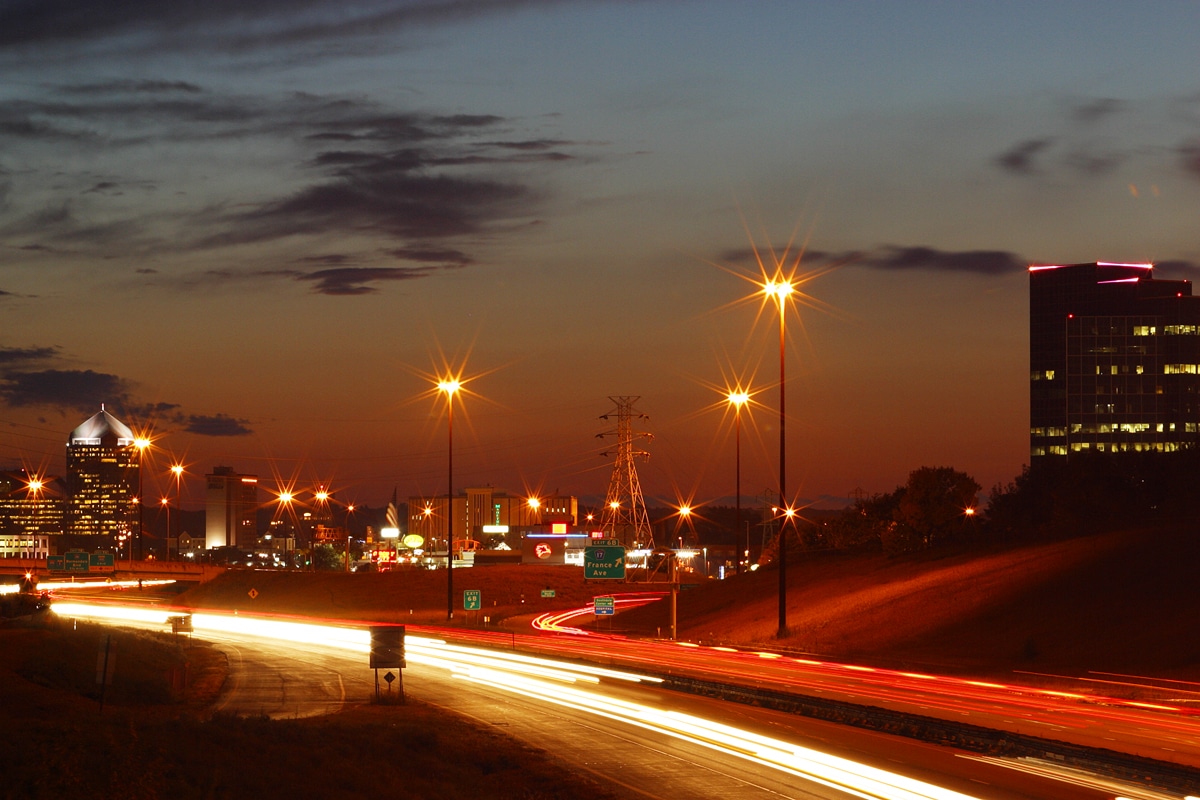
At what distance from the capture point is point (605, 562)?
61.1 meters

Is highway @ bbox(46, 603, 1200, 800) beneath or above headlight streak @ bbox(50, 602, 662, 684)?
above

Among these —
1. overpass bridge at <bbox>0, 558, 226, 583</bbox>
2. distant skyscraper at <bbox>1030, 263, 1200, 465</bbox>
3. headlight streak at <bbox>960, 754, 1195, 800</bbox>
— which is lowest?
overpass bridge at <bbox>0, 558, 226, 583</bbox>

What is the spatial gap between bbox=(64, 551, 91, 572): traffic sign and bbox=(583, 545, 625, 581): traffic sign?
48.9 m

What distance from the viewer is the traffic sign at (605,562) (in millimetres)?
60688

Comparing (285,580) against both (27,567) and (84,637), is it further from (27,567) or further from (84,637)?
(84,637)

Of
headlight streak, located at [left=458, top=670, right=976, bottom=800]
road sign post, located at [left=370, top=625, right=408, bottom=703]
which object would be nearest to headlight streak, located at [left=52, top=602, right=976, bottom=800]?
headlight streak, located at [left=458, top=670, right=976, bottom=800]

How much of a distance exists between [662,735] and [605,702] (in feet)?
23.0

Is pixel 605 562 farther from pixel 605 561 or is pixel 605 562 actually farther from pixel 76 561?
pixel 76 561

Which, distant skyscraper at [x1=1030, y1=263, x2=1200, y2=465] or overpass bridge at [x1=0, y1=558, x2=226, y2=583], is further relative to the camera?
distant skyscraper at [x1=1030, y1=263, x2=1200, y2=465]

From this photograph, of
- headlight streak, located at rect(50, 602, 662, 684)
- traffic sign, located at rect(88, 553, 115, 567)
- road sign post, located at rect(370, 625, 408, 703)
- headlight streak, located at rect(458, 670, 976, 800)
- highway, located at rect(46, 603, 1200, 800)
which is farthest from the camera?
traffic sign, located at rect(88, 553, 115, 567)

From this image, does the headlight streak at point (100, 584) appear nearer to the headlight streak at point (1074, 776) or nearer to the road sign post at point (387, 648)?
the road sign post at point (387, 648)

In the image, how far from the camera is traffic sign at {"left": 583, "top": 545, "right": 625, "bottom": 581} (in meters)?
60.7

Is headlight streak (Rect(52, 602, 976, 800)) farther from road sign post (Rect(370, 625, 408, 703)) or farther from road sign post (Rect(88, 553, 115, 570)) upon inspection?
road sign post (Rect(88, 553, 115, 570))

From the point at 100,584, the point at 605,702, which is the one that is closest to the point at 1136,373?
the point at 100,584
